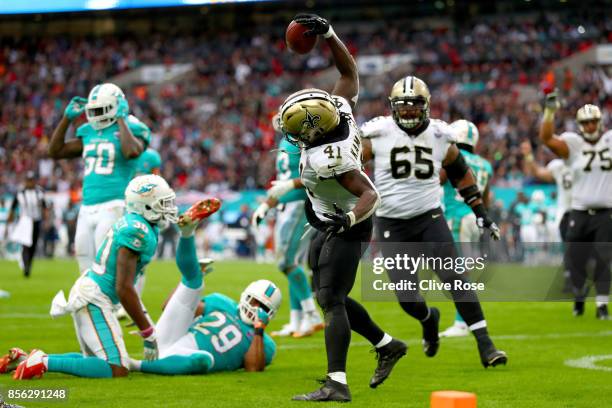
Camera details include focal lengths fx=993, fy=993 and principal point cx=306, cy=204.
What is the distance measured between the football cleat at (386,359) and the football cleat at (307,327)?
2913 millimetres

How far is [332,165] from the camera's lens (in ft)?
18.2

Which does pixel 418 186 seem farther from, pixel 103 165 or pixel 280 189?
pixel 103 165

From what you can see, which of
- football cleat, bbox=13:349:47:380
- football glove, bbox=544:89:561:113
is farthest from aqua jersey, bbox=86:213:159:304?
football glove, bbox=544:89:561:113

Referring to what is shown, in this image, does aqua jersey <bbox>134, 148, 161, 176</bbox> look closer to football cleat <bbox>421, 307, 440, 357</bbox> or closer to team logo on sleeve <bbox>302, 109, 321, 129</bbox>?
football cleat <bbox>421, 307, 440, 357</bbox>

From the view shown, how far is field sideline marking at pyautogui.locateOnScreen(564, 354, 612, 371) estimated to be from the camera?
23.0 ft

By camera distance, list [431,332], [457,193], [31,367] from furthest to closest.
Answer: [457,193] < [431,332] < [31,367]

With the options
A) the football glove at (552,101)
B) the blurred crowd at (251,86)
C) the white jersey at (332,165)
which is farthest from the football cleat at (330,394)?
the blurred crowd at (251,86)

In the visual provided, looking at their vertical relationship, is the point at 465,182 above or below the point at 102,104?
below

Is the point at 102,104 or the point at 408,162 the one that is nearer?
the point at 408,162

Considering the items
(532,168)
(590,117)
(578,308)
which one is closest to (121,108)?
(590,117)

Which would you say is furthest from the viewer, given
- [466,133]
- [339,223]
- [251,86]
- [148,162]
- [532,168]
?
[251,86]

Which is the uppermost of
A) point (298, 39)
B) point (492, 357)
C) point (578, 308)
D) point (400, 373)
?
point (298, 39)

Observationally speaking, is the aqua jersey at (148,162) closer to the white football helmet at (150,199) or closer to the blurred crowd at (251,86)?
the white football helmet at (150,199)

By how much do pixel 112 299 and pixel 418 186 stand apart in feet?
7.68
